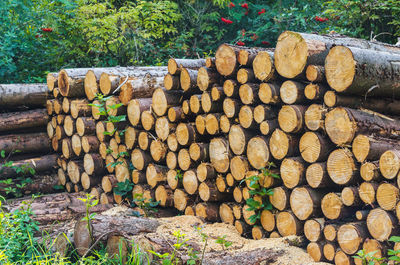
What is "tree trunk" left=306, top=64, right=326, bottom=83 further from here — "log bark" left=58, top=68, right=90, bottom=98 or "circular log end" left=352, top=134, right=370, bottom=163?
"log bark" left=58, top=68, right=90, bottom=98

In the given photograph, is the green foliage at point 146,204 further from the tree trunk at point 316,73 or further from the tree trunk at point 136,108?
the tree trunk at point 316,73

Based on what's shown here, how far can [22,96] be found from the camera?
5.55 metres

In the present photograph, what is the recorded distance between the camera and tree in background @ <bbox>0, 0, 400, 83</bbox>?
6891 mm

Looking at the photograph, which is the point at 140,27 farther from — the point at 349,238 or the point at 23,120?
the point at 349,238

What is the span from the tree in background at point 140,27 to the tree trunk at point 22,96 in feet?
2.86

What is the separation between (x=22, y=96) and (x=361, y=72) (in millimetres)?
4437

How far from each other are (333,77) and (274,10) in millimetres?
7335

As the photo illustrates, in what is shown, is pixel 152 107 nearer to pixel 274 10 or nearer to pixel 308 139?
pixel 308 139

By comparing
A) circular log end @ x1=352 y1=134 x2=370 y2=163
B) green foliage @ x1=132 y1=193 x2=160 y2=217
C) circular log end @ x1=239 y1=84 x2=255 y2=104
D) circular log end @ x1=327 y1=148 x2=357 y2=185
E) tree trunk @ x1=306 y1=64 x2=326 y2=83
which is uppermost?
tree trunk @ x1=306 y1=64 x2=326 y2=83

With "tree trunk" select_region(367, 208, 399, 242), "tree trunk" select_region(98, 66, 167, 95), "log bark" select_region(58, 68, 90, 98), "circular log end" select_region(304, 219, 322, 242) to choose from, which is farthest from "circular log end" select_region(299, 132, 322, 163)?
"log bark" select_region(58, 68, 90, 98)

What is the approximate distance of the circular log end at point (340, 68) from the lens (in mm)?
2824

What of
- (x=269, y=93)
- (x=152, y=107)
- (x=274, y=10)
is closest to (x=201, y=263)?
(x=269, y=93)

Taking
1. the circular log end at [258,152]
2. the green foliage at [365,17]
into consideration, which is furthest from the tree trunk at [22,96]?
the green foliage at [365,17]

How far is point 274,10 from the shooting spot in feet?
32.0
